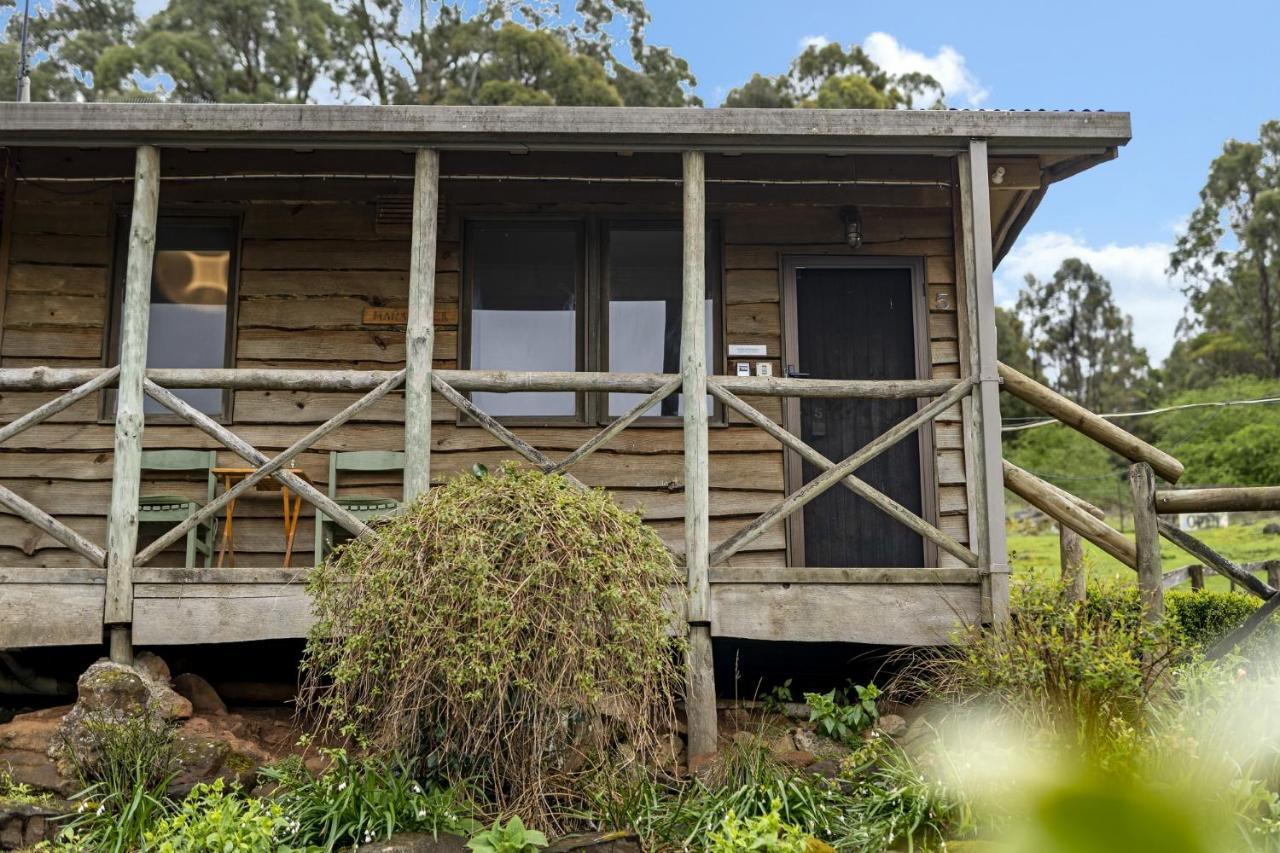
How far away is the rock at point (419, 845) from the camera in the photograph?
4625mm

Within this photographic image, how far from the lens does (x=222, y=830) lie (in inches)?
183

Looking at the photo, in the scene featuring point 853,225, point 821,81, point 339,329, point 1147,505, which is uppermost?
point 821,81

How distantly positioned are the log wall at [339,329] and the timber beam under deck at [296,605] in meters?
1.20

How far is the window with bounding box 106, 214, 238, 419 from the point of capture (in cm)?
739

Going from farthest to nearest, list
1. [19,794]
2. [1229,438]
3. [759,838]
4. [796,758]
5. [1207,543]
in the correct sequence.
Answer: [1229,438] < [1207,543] < [796,758] < [19,794] < [759,838]

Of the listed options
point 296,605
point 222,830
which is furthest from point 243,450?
point 222,830

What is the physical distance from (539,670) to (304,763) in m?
1.50

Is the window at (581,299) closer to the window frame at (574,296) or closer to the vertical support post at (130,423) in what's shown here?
the window frame at (574,296)

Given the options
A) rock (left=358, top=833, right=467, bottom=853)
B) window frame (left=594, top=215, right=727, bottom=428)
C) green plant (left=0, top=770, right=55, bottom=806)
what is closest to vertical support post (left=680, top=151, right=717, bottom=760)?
window frame (left=594, top=215, right=727, bottom=428)

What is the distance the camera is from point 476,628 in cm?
477

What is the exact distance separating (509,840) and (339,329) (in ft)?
12.8

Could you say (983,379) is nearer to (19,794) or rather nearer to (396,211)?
(396,211)

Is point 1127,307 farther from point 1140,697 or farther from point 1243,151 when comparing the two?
point 1140,697

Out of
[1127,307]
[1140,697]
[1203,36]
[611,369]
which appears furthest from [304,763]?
[1203,36]
